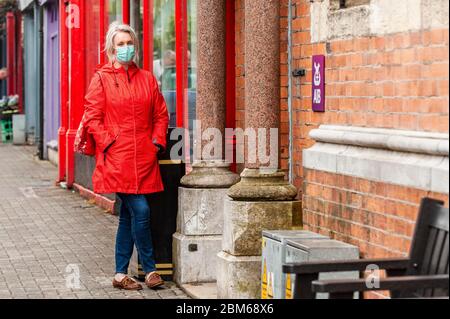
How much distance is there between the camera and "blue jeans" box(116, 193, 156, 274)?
9148 millimetres

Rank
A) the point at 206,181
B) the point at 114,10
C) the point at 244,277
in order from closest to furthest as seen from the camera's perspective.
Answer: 1. the point at 244,277
2. the point at 206,181
3. the point at 114,10

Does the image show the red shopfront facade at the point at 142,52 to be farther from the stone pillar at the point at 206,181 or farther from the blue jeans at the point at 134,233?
the blue jeans at the point at 134,233

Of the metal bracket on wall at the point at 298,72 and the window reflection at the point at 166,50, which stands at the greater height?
the window reflection at the point at 166,50

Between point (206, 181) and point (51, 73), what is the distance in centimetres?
1539

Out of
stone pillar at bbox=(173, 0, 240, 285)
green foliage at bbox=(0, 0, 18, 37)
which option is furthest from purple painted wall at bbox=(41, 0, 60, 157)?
stone pillar at bbox=(173, 0, 240, 285)

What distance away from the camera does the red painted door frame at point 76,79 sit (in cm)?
1783

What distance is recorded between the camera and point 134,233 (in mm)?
9219

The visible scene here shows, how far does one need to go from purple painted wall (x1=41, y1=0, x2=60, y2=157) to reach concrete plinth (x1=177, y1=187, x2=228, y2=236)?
46.9 feet

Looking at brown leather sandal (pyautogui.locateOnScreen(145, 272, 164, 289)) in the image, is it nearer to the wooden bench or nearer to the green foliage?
the wooden bench

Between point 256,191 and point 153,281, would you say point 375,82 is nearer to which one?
point 256,191

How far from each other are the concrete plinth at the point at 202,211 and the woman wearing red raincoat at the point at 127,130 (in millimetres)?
273

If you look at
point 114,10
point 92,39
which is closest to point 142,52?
point 114,10

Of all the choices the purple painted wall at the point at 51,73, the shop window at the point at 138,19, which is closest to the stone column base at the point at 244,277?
the shop window at the point at 138,19

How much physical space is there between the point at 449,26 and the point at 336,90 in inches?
68.4
